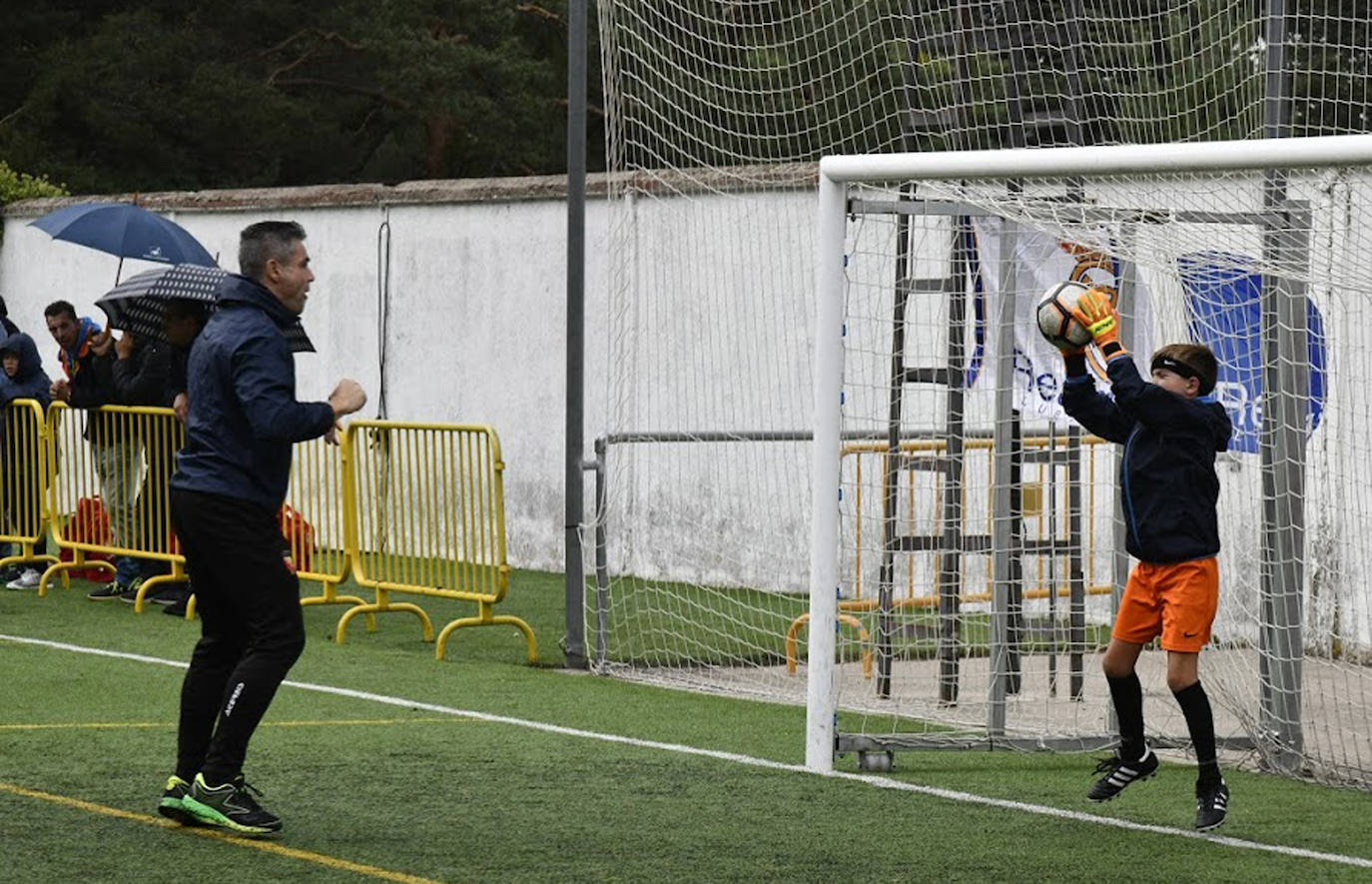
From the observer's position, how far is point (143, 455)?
1484 cm

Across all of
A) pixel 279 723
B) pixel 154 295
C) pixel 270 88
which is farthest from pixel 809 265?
pixel 270 88

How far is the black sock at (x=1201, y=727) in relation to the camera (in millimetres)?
8078

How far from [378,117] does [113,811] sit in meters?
32.2

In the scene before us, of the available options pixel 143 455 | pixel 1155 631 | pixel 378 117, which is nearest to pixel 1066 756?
pixel 1155 631

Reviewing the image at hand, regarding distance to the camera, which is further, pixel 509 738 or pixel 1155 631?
pixel 509 738

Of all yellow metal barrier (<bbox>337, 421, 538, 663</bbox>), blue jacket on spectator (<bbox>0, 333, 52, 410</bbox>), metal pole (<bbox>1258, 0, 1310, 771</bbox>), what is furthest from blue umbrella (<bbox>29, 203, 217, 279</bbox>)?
metal pole (<bbox>1258, 0, 1310, 771</bbox>)

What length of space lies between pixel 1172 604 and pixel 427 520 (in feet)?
A: 19.3

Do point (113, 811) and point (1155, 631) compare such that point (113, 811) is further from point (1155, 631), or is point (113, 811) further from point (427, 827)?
point (1155, 631)

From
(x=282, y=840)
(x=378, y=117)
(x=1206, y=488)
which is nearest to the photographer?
(x=282, y=840)

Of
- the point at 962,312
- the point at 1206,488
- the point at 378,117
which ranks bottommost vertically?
the point at 1206,488

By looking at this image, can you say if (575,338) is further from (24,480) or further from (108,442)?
(24,480)

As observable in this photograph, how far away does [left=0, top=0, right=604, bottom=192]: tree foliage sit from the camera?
1389 inches

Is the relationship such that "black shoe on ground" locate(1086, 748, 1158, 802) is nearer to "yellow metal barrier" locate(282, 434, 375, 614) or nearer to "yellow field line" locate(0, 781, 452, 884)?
"yellow field line" locate(0, 781, 452, 884)

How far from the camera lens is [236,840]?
7.55 meters
